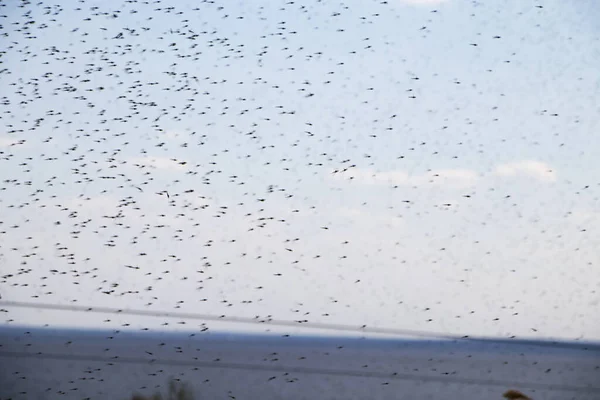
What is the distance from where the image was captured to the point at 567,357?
147000 millimetres

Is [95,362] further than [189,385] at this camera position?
Yes

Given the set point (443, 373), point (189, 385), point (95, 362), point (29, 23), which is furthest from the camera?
point (95, 362)

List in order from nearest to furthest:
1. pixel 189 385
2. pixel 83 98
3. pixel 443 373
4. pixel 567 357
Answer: pixel 83 98 < pixel 189 385 < pixel 443 373 < pixel 567 357

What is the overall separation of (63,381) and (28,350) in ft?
236

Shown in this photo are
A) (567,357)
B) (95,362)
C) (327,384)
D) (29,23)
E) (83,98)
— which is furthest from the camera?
(567,357)

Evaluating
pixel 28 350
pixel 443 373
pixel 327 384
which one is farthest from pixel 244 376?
pixel 28 350

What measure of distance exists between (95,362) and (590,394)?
7173 centimetres

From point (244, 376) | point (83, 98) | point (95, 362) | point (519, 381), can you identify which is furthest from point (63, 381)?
point (83, 98)

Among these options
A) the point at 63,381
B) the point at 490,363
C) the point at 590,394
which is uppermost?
the point at 490,363

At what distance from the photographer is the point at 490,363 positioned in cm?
12569

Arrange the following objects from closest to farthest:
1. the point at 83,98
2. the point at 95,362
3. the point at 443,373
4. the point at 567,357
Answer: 1. the point at 83,98
2. the point at 443,373
3. the point at 95,362
4. the point at 567,357

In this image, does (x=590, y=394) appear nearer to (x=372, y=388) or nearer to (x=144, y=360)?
(x=372, y=388)

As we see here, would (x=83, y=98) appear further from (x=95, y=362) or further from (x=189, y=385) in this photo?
(x=95, y=362)

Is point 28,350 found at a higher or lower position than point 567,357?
lower
